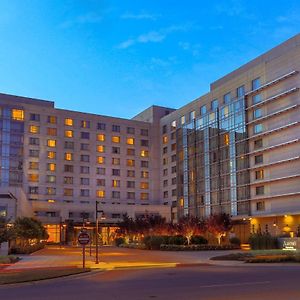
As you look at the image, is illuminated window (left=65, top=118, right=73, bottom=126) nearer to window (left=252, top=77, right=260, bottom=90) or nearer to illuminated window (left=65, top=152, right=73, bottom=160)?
illuminated window (left=65, top=152, right=73, bottom=160)

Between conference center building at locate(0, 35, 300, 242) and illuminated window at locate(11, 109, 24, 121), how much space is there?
0.22m

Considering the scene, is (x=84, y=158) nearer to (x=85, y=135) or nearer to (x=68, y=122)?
(x=85, y=135)

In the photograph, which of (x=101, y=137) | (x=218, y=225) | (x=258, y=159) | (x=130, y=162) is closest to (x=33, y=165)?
(x=101, y=137)

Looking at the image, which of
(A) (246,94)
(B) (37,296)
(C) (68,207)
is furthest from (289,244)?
(C) (68,207)

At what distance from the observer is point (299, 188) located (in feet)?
245

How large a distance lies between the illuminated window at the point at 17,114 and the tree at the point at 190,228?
184ft

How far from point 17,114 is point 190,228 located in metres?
60.5

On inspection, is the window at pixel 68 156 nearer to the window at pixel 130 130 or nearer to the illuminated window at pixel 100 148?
the illuminated window at pixel 100 148

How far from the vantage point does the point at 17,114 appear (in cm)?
10956

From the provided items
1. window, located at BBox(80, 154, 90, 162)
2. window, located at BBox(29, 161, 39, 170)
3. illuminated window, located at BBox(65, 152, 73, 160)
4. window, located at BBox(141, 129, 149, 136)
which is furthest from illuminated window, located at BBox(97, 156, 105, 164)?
window, located at BBox(29, 161, 39, 170)

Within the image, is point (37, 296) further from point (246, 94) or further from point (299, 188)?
point (246, 94)

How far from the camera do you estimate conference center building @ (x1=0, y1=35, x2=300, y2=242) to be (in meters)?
78.9

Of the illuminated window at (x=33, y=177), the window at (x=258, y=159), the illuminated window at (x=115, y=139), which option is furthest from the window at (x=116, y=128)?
the window at (x=258, y=159)

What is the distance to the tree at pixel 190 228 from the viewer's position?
205 feet
